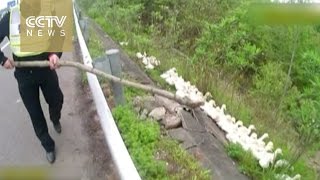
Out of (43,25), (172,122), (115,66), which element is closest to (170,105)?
(172,122)

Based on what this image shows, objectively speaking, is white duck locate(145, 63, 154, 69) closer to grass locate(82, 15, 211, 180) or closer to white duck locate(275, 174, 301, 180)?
grass locate(82, 15, 211, 180)

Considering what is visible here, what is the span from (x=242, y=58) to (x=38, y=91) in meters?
5.39

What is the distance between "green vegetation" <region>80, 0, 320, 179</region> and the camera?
18.1 feet

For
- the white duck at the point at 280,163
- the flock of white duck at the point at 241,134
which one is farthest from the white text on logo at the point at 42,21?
the white duck at the point at 280,163

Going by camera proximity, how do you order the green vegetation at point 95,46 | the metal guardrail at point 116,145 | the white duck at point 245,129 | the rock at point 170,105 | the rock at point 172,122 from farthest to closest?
the green vegetation at point 95,46 → the rock at point 170,105 → the white duck at point 245,129 → the rock at point 172,122 → the metal guardrail at point 116,145

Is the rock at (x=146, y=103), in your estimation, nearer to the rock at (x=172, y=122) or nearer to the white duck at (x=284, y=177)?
the rock at (x=172, y=122)

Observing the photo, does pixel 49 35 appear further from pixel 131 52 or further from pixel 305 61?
pixel 305 61

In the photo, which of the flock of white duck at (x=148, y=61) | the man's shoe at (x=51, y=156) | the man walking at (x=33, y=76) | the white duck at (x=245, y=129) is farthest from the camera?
the flock of white duck at (x=148, y=61)

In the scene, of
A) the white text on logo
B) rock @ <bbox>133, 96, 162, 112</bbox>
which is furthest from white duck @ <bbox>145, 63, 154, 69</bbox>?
the white text on logo

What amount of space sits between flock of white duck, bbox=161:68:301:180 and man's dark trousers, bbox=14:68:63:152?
158 cm

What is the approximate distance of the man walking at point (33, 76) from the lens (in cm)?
403

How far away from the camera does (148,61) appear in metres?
7.88

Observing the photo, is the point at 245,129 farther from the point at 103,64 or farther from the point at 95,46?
the point at 95,46

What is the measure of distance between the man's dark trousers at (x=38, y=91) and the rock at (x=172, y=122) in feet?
4.56
